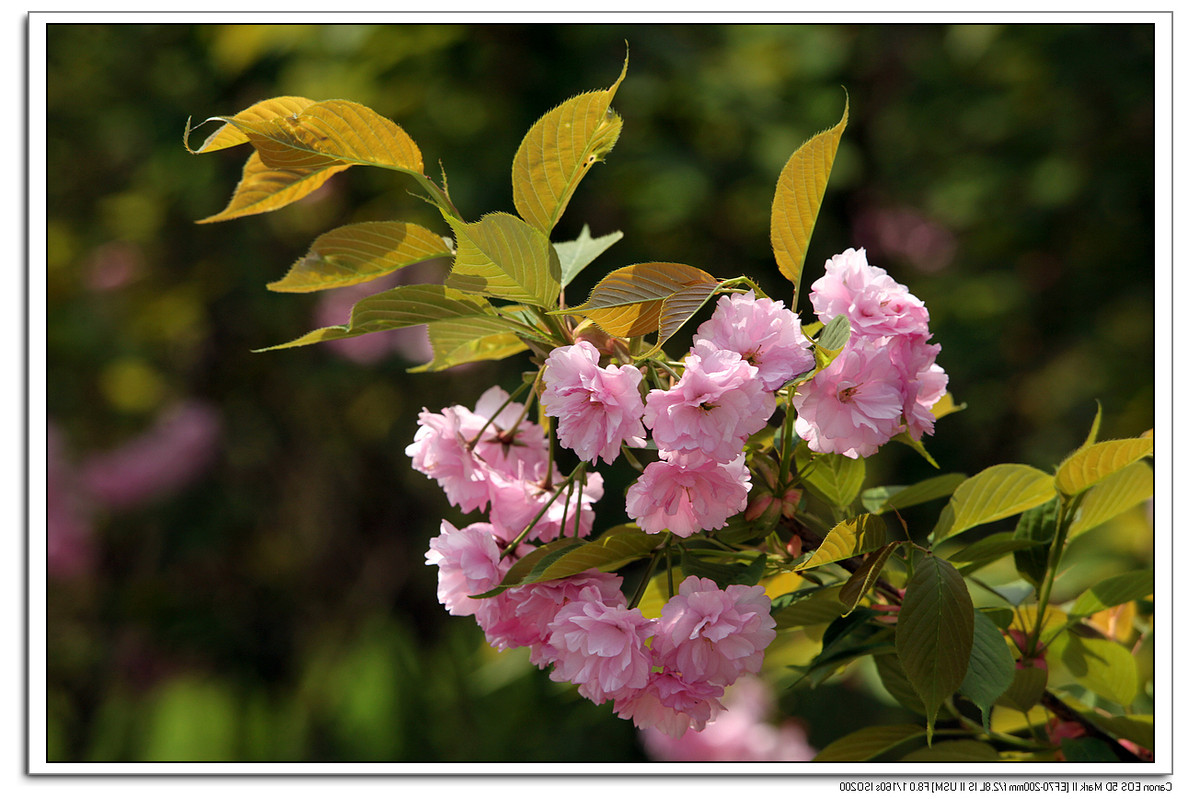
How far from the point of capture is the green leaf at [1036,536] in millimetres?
589

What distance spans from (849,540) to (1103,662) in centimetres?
37

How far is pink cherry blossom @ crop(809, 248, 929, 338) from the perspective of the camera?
0.44 meters

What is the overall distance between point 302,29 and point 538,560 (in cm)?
146

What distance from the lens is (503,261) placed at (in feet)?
1.45

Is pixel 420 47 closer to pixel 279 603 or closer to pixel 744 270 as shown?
pixel 744 270

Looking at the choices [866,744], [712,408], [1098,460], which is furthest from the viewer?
[866,744]

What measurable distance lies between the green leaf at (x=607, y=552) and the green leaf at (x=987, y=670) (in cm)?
18

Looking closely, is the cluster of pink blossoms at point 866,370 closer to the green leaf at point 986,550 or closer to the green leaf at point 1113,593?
the green leaf at point 986,550

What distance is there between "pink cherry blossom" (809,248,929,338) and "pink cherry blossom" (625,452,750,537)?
0.09m

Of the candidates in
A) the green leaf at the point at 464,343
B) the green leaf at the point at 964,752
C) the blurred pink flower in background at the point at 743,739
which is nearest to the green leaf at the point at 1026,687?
the green leaf at the point at 964,752

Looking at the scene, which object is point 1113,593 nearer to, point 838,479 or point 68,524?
point 838,479

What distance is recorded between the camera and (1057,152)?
191cm

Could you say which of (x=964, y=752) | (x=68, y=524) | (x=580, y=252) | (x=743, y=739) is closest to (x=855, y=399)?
(x=580, y=252)

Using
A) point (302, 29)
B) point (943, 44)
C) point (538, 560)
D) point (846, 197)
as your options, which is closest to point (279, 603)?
point (302, 29)
